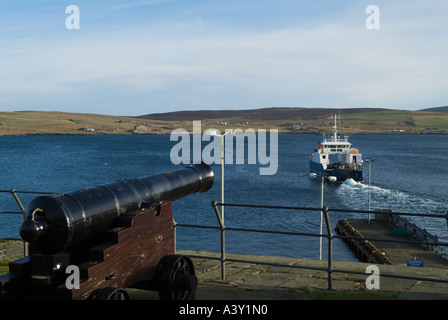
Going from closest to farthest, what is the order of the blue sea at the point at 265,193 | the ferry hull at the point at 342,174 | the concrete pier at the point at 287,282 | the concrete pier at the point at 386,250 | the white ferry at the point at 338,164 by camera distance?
the concrete pier at the point at 287,282, the concrete pier at the point at 386,250, the blue sea at the point at 265,193, the ferry hull at the point at 342,174, the white ferry at the point at 338,164

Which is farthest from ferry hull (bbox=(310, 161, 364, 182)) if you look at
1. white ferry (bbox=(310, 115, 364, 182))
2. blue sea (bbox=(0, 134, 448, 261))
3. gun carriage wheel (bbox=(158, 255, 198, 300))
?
gun carriage wheel (bbox=(158, 255, 198, 300))

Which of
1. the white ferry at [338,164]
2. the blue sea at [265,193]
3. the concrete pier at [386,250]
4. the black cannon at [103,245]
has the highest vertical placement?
the black cannon at [103,245]

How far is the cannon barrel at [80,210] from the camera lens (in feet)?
13.1

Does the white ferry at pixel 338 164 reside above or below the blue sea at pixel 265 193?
above

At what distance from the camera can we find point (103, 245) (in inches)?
175

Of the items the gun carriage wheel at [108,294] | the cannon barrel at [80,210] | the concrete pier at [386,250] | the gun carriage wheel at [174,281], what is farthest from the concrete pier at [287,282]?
the concrete pier at [386,250]

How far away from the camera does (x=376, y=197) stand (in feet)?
189

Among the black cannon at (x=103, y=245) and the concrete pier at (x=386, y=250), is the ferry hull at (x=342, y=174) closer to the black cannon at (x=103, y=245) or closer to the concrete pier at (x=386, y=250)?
the concrete pier at (x=386, y=250)

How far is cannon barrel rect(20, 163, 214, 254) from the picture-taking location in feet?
13.1

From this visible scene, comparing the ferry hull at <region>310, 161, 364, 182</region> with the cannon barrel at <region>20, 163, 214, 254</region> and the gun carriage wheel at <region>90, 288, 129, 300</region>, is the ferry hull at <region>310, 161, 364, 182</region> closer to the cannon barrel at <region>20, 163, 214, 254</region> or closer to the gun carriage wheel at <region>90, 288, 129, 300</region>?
the cannon barrel at <region>20, 163, 214, 254</region>

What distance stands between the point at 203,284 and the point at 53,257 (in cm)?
211

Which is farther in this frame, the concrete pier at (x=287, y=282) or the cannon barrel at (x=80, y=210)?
the concrete pier at (x=287, y=282)
